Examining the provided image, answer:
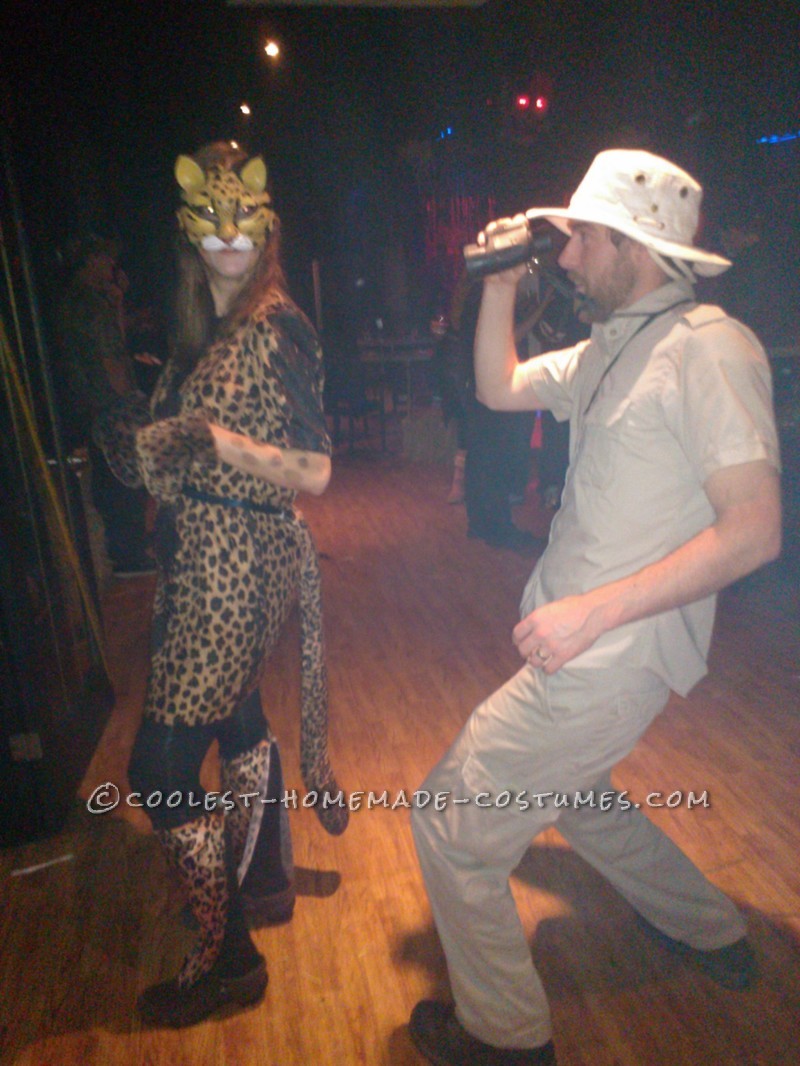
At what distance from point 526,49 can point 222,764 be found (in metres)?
6.14

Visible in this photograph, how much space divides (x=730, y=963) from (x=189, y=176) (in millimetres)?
2035

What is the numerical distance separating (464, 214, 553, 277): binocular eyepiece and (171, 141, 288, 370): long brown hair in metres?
0.39

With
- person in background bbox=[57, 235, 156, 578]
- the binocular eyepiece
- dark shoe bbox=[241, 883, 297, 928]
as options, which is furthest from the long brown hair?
person in background bbox=[57, 235, 156, 578]

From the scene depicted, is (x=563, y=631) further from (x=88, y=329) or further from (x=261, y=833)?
(x=88, y=329)

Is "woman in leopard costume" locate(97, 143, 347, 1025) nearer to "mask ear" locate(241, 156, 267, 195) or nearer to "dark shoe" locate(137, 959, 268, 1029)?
"mask ear" locate(241, 156, 267, 195)

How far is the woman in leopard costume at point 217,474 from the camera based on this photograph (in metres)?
1.41

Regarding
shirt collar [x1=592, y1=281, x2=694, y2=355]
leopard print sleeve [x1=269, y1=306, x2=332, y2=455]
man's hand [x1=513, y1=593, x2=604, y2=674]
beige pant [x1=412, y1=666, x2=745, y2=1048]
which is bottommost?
beige pant [x1=412, y1=666, x2=745, y2=1048]

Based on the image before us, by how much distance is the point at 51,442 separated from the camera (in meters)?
2.46

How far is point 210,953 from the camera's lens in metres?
1.61

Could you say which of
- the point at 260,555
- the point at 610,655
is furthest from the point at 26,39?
the point at 610,655

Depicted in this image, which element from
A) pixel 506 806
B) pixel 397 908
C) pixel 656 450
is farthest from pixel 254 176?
pixel 397 908

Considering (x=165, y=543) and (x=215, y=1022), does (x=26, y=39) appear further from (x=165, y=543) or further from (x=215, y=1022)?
(x=215, y=1022)

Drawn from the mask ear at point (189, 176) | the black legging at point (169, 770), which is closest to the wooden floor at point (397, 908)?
the black legging at point (169, 770)

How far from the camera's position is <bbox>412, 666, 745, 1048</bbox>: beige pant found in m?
1.31
